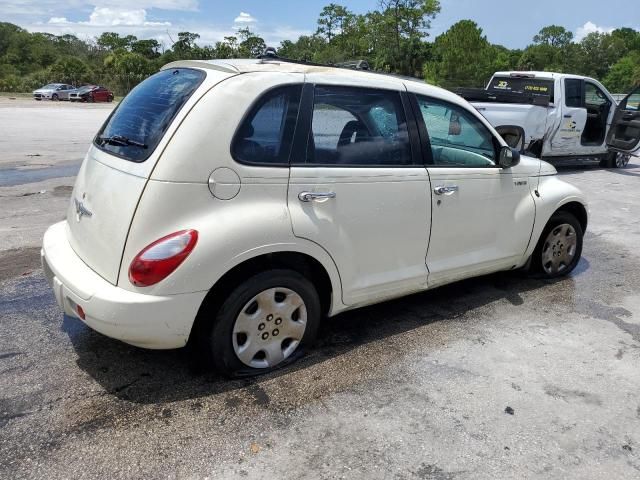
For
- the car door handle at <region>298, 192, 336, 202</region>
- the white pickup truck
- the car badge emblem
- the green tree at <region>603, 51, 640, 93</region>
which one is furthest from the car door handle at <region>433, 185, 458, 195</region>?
the green tree at <region>603, 51, 640, 93</region>

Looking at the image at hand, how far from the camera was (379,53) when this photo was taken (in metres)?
51.8

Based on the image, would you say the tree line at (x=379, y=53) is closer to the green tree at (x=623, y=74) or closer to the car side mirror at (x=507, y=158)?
the green tree at (x=623, y=74)

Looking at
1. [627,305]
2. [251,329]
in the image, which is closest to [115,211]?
[251,329]

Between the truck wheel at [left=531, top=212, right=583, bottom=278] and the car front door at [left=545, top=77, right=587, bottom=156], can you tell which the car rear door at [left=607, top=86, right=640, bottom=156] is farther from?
the truck wheel at [left=531, top=212, right=583, bottom=278]

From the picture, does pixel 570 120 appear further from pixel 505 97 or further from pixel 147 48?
pixel 147 48

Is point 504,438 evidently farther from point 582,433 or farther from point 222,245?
point 222,245

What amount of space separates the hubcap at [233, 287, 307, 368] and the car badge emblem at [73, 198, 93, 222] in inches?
42.6

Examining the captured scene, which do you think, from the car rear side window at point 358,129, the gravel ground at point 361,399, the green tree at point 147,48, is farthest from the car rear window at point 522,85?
the green tree at point 147,48

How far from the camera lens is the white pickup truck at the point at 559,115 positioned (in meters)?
10.6

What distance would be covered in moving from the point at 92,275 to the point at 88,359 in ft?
2.38

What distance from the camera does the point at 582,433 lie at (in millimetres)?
2957

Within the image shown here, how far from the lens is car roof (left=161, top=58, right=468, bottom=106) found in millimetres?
3349

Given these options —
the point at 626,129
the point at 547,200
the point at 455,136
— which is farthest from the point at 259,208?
the point at 626,129

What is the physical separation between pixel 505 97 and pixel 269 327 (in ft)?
29.9
